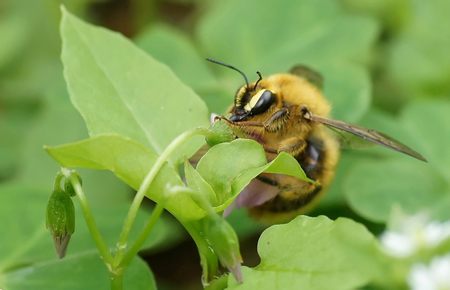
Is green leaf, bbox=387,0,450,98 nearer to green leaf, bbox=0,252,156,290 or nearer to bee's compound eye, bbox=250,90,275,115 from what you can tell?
bee's compound eye, bbox=250,90,275,115

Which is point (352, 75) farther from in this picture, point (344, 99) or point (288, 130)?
point (288, 130)

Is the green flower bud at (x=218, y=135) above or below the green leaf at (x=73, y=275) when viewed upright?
above

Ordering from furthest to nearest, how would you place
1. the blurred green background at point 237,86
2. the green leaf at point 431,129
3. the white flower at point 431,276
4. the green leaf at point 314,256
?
the green leaf at point 431,129, the blurred green background at point 237,86, the green leaf at point 314,256, the white flower at point 431,276

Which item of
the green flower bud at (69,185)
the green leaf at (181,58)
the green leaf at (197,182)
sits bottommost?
the green leaf at (181,58)

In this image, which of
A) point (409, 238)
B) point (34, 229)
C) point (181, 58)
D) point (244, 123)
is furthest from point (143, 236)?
point (181, 58)

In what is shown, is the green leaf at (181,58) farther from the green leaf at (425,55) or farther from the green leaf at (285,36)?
the green leaf at (425,55)

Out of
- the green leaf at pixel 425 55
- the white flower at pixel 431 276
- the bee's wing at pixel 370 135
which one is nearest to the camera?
the white flower at pixel 431 276

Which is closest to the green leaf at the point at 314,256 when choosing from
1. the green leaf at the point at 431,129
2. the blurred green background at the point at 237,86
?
the blurred green background at the point at 237,86

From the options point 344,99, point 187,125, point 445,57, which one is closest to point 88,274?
point 187,125
